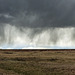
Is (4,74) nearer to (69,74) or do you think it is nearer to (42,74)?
(42,74)

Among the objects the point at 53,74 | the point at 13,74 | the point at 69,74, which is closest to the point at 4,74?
the point at 13,74

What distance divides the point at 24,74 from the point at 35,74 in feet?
5.98

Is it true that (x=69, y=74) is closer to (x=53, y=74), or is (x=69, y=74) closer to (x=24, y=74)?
(x=53, y=74)

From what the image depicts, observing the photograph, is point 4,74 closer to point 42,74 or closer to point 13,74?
point 13,74

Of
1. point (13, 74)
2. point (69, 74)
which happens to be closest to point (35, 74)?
point (13, 74)

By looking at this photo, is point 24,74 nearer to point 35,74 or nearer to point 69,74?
point 35,74

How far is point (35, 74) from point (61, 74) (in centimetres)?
434

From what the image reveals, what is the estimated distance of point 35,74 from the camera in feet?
108

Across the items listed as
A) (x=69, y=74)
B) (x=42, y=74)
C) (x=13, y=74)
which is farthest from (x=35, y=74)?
(x=69, y=74)

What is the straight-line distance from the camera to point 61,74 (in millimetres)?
33125

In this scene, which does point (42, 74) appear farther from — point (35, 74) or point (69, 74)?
point (69, 74)

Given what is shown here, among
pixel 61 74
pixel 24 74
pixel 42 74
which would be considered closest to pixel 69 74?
pixel 61 74

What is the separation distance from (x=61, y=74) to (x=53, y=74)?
4.39ft

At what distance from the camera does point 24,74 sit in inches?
1296
